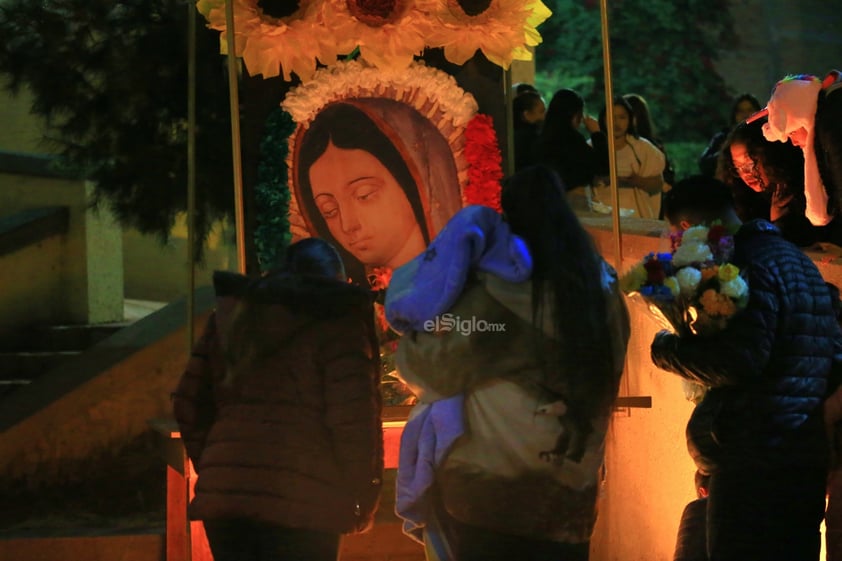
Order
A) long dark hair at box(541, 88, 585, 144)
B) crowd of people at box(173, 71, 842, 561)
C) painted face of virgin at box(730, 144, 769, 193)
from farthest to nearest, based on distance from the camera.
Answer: long dark hair at box(541, 88, 585, 144)
painted face of virgin at box(730, 144, 769, 193)
crowd of people at box(173, 71, 842, 561)

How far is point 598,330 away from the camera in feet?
12.6

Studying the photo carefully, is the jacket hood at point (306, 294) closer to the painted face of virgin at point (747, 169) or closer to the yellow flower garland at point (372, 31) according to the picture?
the painted face of virgin at point (747, 169)

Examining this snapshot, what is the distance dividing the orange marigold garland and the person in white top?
2.60m

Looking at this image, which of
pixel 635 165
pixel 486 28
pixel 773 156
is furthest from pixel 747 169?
pixel 635 165

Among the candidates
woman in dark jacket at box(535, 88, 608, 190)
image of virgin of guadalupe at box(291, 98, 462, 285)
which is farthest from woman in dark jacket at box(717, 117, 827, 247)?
woman in dark jacket at box(535, 88, 608, 190)

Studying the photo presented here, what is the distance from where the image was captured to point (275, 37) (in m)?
5.84

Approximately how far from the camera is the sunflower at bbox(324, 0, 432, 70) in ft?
19.1

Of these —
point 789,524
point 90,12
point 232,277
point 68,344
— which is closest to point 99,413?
point 68,344

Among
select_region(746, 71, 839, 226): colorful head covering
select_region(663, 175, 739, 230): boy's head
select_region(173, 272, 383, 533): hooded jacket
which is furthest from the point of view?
select_region(746, 71, 839, 226): colorful head covering

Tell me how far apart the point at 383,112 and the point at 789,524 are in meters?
2.62

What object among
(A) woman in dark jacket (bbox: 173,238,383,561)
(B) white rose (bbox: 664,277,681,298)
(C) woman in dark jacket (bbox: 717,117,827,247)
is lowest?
(A) woman in dark jacket (bbox: 173,238,383,561)

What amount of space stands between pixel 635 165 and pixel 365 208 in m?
2.98

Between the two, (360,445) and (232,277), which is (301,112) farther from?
(360,445)

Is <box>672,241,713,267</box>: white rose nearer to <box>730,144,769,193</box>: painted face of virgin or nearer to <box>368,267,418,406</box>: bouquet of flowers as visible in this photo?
<box>730,144,769,193</box>: painted face of virgin
